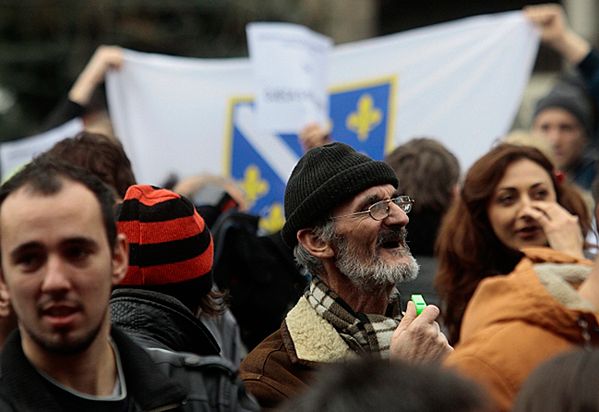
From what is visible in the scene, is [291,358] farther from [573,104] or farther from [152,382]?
[573,104]

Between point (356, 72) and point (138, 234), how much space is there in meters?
4.12

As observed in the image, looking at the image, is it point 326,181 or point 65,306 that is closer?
point 65,306

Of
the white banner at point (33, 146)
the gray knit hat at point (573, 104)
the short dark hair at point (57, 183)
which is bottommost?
the white banner at point (33, 146)

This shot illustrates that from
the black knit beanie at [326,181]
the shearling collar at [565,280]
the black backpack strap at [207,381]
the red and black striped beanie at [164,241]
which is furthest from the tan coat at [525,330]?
the red and black striped beanie at [164,241]

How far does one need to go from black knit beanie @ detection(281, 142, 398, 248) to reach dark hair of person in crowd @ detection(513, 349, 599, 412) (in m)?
1.68

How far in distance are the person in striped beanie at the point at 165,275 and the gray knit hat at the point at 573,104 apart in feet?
12.7

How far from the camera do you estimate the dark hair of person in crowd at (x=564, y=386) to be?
8.92 feet

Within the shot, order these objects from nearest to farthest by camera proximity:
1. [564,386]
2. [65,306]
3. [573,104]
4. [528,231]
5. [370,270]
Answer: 1. [564,386]
2. [65,306]
3. [370,270]
4. [528,231]
5. [573,104]

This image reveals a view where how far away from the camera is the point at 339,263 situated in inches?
176

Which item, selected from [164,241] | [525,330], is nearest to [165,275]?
[164,241]

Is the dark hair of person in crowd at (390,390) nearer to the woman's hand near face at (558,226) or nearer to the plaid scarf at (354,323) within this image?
the plaid scarf at (354,323)

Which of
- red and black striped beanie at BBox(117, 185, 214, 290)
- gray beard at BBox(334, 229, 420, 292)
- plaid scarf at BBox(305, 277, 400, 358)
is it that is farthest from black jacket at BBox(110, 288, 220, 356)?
gray beard at BBox(334, 229, 420, 292)

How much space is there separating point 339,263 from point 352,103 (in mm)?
4009

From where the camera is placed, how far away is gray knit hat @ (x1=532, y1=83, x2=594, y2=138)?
26.4 ft
